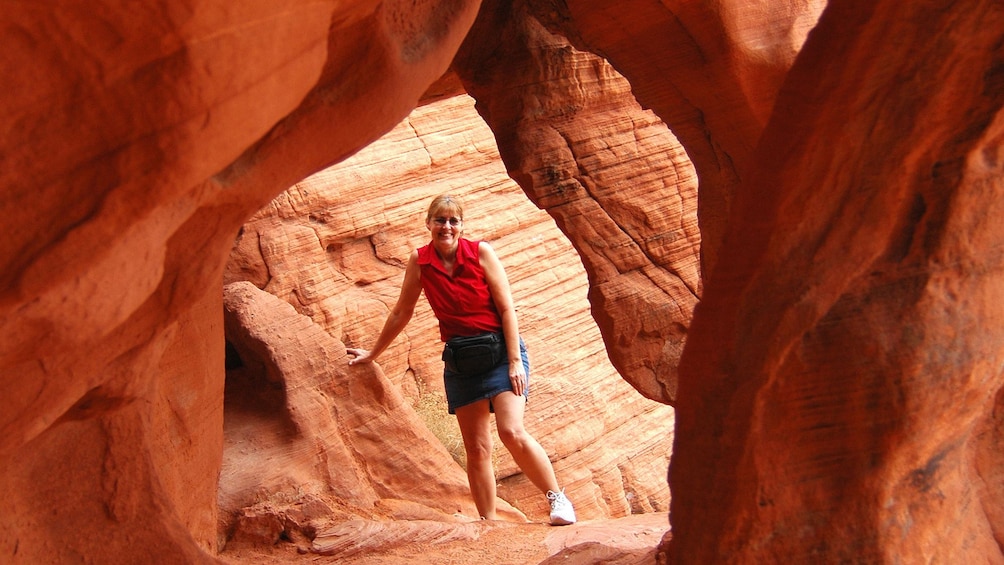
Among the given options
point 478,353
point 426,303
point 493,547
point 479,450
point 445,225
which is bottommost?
point 493,547

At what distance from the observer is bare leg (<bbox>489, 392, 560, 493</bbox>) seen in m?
4.59

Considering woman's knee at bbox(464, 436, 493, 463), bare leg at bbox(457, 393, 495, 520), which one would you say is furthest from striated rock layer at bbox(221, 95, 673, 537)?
woman's knee at bbox(464, 436, 493, 463)

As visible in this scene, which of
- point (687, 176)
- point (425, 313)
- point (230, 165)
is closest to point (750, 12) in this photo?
point (687, 176)

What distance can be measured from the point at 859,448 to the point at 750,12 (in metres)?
2.36

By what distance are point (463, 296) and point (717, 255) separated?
84.5 inches

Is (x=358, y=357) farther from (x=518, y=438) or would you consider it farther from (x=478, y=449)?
(x=518, y=438)

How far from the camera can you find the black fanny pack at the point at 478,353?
4629 mm

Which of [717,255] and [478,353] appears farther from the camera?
[478,353]

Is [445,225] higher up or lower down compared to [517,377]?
higher up

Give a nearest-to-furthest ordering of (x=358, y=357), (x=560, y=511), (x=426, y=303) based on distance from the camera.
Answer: (x=560, y=511), (x=358, y=357), (x=426, y=303)

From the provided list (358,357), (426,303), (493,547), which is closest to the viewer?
(493,547)

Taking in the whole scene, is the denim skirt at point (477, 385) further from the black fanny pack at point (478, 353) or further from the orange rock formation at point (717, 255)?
the orange rock formation at point (717, 255)

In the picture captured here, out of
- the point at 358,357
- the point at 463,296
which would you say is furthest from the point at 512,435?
the point at 358,357

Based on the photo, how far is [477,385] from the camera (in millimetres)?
4652
